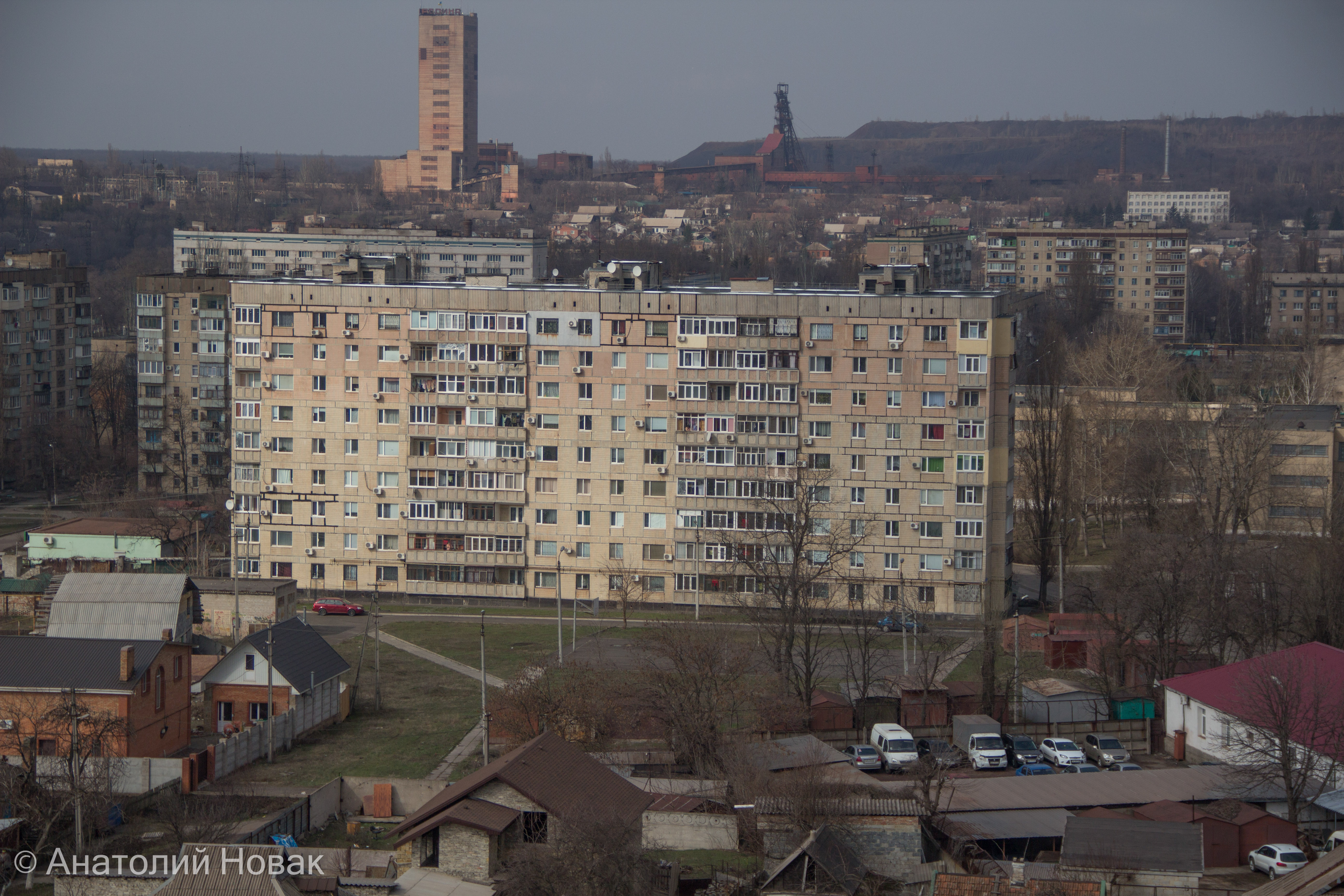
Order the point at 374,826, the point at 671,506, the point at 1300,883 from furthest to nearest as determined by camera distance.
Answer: the point at 671,506
the point at 374,826
the point at 1300,883

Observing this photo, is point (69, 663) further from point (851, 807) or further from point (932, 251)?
point (932, 251)

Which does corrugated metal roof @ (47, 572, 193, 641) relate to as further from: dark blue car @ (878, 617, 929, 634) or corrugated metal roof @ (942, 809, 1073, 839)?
dark blue car @ (878, 617, 929, 634)

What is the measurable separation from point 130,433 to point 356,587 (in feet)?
94.9

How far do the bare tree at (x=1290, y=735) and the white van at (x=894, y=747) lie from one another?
549 cm

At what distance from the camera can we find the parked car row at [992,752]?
92.9ft

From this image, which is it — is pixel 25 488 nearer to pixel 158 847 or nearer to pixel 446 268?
pixel 446 268

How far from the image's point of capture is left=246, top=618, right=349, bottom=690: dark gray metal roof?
3036 centimetres

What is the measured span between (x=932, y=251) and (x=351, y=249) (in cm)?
3653

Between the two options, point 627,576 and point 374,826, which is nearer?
point 374,826

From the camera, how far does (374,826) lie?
2520cm

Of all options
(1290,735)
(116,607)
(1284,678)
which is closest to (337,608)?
(116,607)

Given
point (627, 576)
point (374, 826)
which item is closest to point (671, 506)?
point (627, 576)

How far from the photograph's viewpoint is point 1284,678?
1049 inches

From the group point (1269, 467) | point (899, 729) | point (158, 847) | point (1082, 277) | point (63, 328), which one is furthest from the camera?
point (1082, 277)
